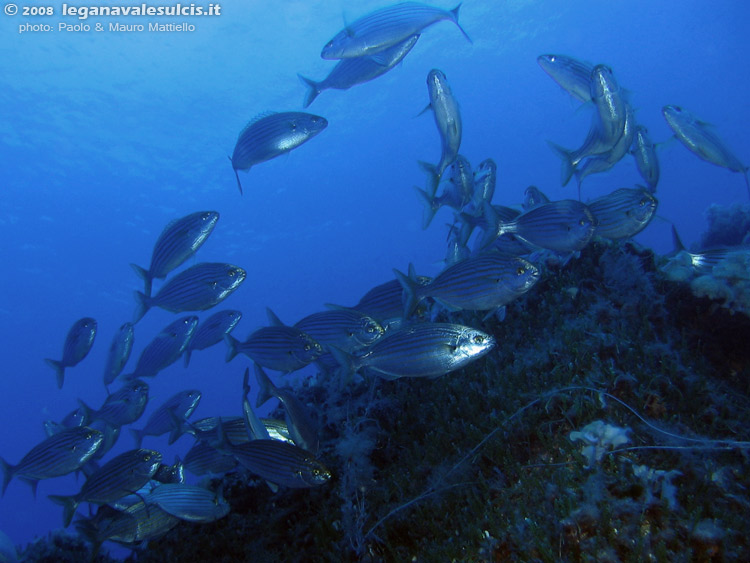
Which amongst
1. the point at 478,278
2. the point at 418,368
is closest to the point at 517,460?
the point at 418,368

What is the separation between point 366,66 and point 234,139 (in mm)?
43841

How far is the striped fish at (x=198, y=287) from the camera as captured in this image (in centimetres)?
546

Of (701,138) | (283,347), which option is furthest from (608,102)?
(283,347)

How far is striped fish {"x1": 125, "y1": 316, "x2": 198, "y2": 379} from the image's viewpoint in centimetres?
670

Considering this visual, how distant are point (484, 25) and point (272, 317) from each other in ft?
148

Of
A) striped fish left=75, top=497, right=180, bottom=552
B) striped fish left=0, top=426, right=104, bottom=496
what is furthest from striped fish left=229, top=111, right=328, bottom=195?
striped fish left=75, top=497, right=180, bottom=552

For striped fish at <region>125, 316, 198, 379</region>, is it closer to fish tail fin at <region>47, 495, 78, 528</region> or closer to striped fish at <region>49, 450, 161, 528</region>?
striped fish at <region>49, 450, 161, 528</region>

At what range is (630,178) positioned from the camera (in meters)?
72.5

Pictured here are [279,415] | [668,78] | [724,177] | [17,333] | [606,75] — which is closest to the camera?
[606,75]

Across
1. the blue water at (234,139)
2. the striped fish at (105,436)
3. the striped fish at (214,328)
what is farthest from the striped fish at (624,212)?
the blue water at (234,139)

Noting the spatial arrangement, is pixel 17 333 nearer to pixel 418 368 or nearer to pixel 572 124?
pixel 418 368

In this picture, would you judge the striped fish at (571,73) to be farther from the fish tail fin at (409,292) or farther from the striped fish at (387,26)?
the fish tail fin at (409,292)

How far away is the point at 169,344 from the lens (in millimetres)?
6699

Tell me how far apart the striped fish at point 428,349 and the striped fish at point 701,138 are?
175 inches
